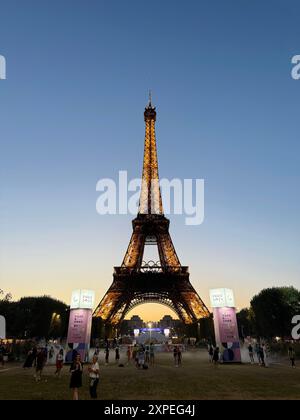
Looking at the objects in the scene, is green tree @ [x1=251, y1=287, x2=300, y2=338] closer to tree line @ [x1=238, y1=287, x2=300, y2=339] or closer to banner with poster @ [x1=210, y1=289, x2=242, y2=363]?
tree line @ [x1=238, y1=287, x2=300, y2=339]

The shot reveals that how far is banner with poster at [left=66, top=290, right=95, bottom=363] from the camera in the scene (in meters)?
28.9

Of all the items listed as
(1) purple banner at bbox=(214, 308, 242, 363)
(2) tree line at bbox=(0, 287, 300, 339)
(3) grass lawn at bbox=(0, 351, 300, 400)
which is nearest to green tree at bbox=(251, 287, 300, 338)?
(2) tree line at bbox=(0, 287, 300, 339)

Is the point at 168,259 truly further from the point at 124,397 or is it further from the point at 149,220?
the point at 124,397

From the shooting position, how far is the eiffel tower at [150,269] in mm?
64500

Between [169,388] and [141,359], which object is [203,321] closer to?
[141,359]

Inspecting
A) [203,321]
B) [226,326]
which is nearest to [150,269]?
[203,321]

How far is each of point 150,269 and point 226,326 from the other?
41646mm

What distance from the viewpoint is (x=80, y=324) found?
29375 mm

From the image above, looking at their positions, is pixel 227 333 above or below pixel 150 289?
below

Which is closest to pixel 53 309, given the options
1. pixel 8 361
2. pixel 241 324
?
pixel 8 361

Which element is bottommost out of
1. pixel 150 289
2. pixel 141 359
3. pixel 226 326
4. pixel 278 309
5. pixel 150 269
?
pixel 141 359

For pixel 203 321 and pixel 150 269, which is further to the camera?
pixel 150 269

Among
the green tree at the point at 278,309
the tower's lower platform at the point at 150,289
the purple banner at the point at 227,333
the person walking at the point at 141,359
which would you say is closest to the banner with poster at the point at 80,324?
the person walking at the point at 141,359
